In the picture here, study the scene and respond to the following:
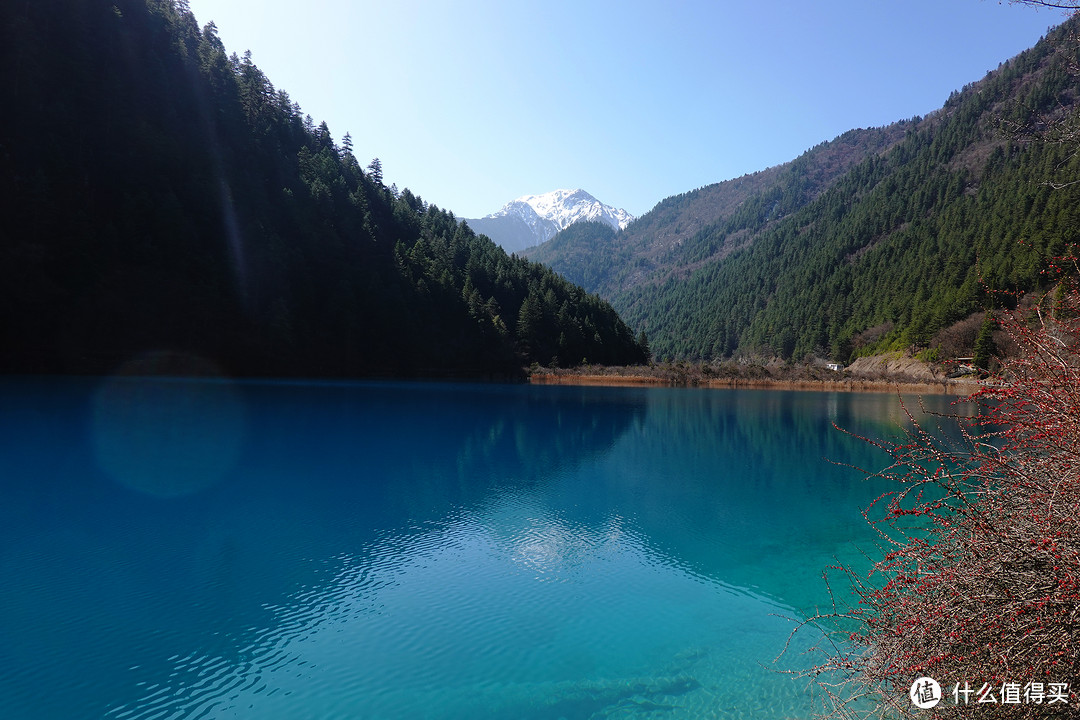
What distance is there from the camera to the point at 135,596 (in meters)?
8.61

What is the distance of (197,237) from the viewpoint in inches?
2404

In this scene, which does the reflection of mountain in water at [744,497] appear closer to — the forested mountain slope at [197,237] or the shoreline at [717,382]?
the shoreline at [717,382]

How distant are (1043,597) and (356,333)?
243 ft

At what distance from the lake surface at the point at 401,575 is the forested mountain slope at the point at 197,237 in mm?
34537

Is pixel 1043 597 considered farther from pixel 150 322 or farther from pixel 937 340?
pixel 937 340

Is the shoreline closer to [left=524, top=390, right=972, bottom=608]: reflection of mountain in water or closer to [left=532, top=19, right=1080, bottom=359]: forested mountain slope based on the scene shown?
[left=532, top=19, right=1080, bottom=359]: forested mountain slope

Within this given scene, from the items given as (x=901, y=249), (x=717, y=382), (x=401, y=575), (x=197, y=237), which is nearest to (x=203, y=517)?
(x=401, y=575)

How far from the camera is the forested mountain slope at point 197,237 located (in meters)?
50.8

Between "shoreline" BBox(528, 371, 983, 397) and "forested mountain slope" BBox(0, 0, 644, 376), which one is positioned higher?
"forested mountain slope" BBox(0, 0, 644, 376)

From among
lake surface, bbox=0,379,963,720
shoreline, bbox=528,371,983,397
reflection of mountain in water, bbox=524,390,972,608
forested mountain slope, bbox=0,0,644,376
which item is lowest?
reflection of mountain in water, bbox=524,390,972,608

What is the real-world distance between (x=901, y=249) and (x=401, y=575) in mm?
145186

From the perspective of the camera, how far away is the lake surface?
6.41 metres

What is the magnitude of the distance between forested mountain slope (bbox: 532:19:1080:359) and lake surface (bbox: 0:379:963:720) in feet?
250

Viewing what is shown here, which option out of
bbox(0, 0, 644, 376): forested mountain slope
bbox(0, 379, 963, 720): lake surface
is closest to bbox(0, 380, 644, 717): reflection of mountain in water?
bbox(0, 379, 963, 720): lake surface
